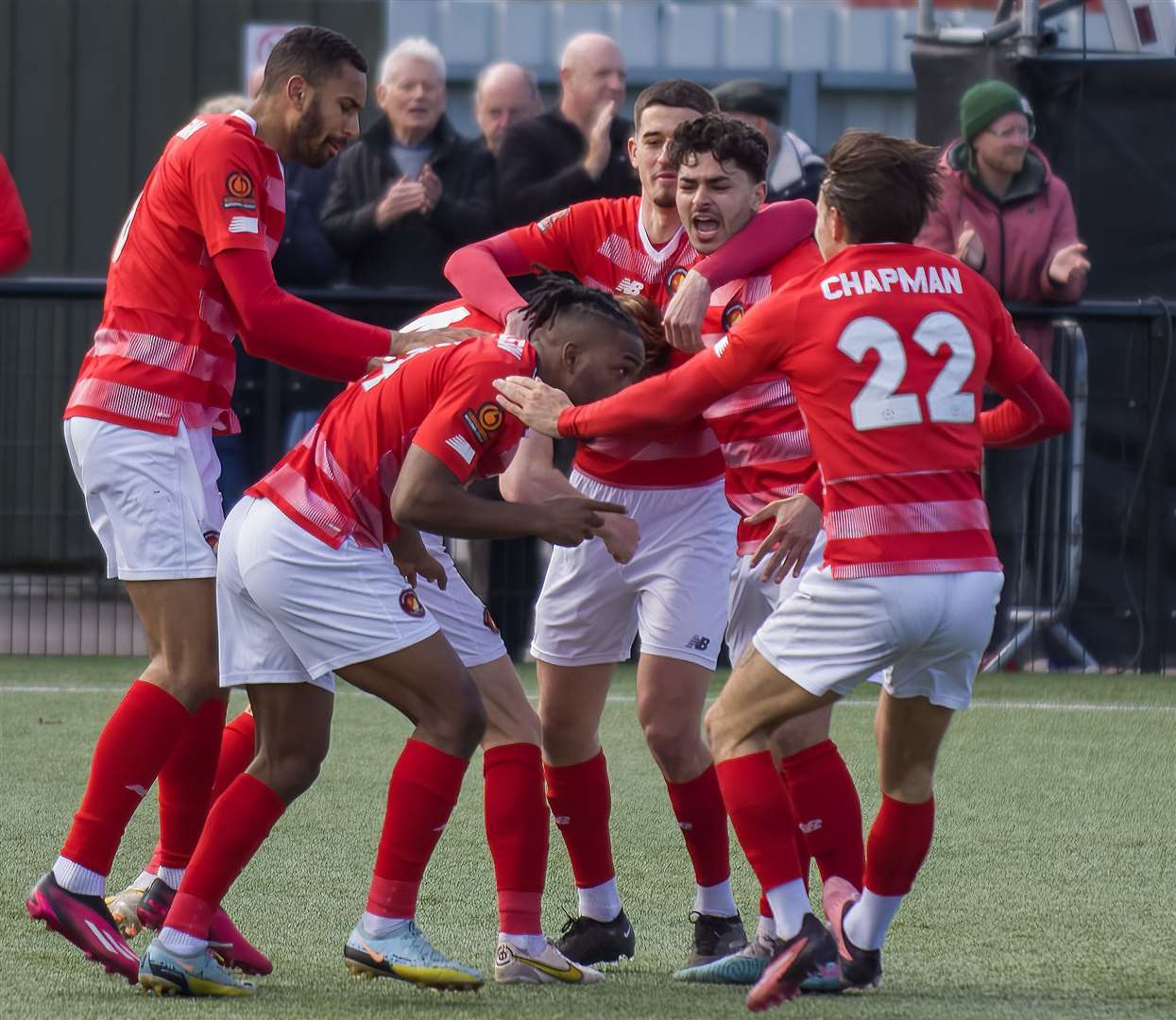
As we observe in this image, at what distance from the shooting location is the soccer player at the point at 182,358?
412cm

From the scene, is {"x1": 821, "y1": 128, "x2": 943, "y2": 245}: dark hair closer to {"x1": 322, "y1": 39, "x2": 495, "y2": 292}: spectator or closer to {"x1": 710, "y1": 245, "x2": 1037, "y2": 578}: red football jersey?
{"x1": 710, "y1": 245, "x2": 1037, "y2": 578}: red football jersey

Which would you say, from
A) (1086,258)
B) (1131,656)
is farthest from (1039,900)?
(1086,258)

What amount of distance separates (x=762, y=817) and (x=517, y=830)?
0.62 m

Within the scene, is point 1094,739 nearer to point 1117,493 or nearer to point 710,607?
point 1117,493

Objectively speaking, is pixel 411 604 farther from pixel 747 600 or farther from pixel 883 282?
pixel 883 282

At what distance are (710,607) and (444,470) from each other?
3.08 ft

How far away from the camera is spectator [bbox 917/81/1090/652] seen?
792 cm

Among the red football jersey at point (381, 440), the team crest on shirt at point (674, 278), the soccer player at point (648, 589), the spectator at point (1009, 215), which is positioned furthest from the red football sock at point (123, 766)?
the spectator at point (1009, 215)

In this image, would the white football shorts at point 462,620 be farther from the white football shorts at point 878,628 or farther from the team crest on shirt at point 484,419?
the white football shorts at point 878,628

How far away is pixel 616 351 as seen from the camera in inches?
157

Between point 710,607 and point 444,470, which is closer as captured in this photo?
point 444,470

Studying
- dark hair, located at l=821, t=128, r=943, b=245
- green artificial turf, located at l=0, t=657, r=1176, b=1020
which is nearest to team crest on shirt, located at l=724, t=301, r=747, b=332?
dark hair, located at l=821, t=128, r=943, b=245

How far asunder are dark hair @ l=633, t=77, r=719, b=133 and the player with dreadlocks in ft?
2.60

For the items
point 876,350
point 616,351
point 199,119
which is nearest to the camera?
point 876,350
